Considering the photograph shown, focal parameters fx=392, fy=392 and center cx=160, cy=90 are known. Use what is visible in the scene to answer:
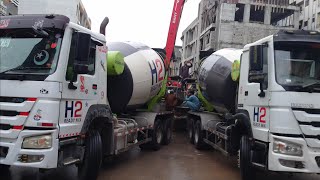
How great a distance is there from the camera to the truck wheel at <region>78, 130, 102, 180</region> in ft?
20.4

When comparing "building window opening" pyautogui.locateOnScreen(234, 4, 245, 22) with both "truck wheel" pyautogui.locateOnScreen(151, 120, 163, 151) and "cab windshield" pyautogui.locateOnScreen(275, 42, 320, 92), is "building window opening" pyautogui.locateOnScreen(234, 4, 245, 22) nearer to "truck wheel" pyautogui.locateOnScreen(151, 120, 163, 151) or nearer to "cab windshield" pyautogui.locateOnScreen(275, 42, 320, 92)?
"truck wheel" pyautogui.locateOnScreen(151, 120, 163, 151)

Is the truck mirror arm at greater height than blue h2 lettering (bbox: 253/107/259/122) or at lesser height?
greater

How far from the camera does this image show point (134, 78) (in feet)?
29.6

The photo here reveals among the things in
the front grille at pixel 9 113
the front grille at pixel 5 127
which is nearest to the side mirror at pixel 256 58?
the front grille at pixel 9 113

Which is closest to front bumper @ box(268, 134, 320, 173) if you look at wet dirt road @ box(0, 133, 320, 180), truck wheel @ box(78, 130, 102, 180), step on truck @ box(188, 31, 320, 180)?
step on truck @ box(188, 31, 320, 180)

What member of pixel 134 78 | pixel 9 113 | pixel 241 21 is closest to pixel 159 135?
pixel 134 78

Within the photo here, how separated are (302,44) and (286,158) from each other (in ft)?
6.27

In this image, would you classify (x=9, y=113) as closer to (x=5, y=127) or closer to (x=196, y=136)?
(x=5, y=127)

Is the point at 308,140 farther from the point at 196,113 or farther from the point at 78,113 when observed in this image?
the point at 196,113

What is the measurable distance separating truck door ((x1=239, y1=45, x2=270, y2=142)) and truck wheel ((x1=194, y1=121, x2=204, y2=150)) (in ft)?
12.5

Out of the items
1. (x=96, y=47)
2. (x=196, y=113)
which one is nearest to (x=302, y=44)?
(x=96, y=47)

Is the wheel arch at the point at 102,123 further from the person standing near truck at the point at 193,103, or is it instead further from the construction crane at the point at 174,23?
the construction crane at the point at 174,23

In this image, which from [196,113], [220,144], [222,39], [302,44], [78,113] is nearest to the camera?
[78,113]

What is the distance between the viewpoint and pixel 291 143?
6086 millimetres
